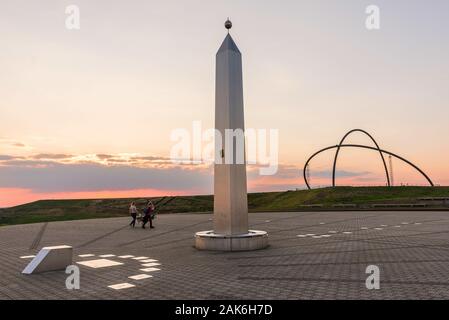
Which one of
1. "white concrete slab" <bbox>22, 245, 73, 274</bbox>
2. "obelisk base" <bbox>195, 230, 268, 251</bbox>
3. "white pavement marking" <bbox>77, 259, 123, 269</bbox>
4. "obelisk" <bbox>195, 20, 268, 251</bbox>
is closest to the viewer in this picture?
"white concrete slab" <bbox>22, 245, 73, 274</bbox>

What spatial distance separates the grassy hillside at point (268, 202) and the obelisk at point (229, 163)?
28.9 metres

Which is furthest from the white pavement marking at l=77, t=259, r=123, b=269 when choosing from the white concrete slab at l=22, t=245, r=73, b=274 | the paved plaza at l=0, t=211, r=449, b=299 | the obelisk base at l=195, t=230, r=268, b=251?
the obelisk base at l=195, t=230, r=268, b=251

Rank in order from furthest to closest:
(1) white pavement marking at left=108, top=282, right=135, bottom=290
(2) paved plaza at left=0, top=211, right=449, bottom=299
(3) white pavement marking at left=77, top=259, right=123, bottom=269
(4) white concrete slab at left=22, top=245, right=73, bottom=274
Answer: (3) white pavement marking at left=77, top=259, right=123, bottom=269, (4) white concrete slab at left=22, top=245, right=73, bottom=274, (1) white pavement marking at left=108, top=282, right=135, bottom=290, (2) paved plaza at left=0, top=211, right=449, bottom=299

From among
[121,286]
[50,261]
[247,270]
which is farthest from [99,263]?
[247,270]

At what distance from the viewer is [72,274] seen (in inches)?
371

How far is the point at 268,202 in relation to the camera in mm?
63750

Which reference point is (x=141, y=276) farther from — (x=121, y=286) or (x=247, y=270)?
(x=247, y=270)

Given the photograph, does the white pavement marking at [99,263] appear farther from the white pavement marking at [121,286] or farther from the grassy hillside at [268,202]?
the grassy hillside at [268,202]

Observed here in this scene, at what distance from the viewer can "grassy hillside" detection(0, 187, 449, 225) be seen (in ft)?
150

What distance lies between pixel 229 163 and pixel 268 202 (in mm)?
50929

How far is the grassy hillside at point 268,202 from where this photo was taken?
45625 mm

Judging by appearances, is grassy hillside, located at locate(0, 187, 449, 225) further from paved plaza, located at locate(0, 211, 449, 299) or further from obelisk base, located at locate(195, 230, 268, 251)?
obelisk base, located at locate(195, 230, 268, 251)

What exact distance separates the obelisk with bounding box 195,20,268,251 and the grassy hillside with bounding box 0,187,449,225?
2894cm
